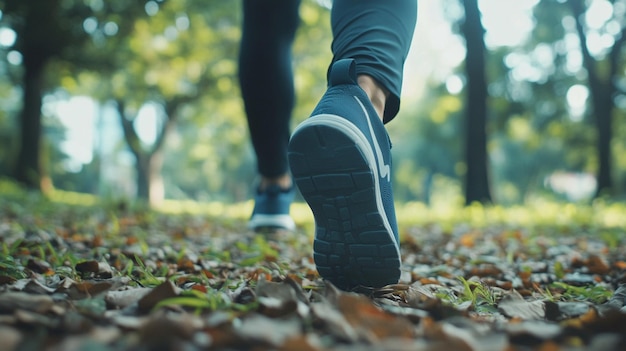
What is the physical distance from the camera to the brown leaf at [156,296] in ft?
3.03

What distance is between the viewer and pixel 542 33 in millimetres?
15227

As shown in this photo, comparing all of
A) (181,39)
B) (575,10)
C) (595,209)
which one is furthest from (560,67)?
(181,39)

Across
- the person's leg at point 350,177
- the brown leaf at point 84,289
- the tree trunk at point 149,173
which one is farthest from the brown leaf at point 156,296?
the tree trunk at point 149,173

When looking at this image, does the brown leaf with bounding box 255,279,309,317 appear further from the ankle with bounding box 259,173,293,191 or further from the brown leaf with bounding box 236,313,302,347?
the ankle with bounding box 259,173,293,191

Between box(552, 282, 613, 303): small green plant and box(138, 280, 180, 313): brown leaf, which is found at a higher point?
box(138, 280, 180, 313): brown leaf

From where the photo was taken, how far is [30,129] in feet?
35.6

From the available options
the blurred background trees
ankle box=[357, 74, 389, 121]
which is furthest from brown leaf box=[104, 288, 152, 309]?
the blurred background trees

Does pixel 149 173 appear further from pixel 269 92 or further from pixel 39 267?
pixel 39 267

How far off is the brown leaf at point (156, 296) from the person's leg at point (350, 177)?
1.27 feet

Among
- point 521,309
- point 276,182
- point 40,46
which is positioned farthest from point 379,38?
point 40,46

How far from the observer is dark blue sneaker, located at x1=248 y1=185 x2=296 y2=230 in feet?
8.91

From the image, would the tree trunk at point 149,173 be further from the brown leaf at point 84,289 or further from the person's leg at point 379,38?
the brown leaf at point 84,289

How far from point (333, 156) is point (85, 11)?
11.3 metres

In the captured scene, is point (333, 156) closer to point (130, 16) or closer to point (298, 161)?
point (298, 161)
